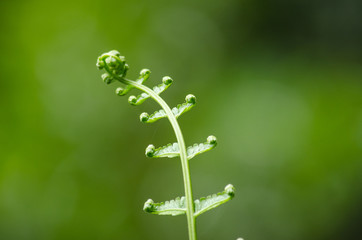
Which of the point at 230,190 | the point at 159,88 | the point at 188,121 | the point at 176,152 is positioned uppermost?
the point at 188,121

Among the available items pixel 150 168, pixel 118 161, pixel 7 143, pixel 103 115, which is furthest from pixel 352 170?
pixel 7 143

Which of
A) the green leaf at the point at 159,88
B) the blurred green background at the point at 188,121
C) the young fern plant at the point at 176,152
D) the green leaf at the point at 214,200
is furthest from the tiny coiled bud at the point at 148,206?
the blurred green background at the point at 188,121

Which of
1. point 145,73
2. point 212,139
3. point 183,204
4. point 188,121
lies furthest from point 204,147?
point 188,121

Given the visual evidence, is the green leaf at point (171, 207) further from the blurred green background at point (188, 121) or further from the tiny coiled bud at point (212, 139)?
the blurred green background at point (188, 121)

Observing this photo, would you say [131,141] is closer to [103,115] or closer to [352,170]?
[103,115]

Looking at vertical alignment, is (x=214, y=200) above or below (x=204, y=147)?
below

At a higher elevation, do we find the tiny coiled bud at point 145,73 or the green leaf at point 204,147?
the tiny coiled bud at point 145,73

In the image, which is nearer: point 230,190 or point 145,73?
point 230,190

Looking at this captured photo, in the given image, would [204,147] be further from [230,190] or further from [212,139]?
[230,190]

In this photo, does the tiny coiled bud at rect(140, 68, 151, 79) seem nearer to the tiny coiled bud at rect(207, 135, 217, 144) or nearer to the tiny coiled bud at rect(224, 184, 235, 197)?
the tiny coiled bud at rect(207, 135, 217, 144)

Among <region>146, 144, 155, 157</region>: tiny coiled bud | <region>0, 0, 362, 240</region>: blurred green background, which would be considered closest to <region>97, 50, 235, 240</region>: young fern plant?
<region>146, 144, 155, 157</region>: tiny coiled bud
